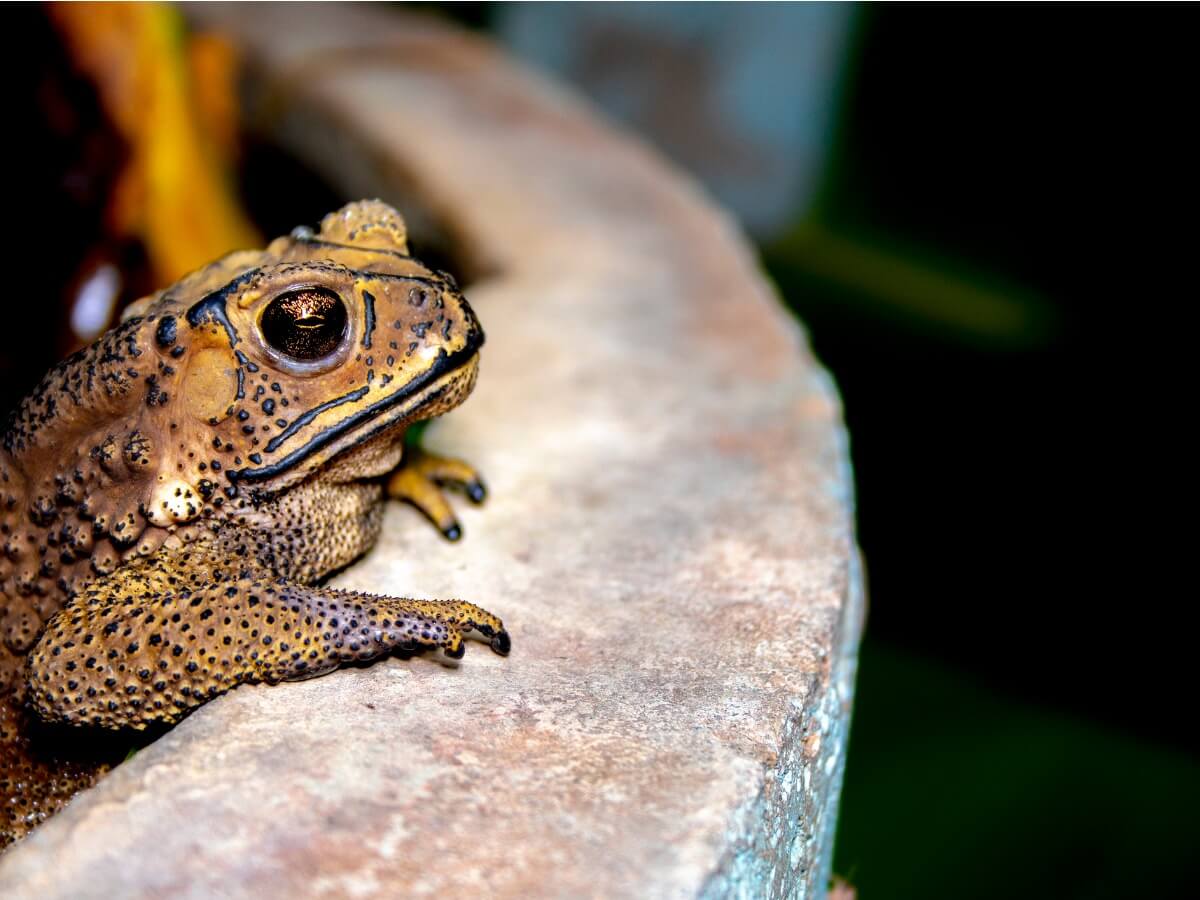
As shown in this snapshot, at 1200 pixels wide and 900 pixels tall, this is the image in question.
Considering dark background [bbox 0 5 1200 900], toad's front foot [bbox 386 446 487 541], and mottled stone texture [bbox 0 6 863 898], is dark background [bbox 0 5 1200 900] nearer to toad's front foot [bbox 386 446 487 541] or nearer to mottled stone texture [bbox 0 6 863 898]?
mottled stone texture [bbox 0 6 863 898]

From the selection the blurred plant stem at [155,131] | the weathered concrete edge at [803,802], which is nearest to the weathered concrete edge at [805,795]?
the weathered concrete edge at [803,802]

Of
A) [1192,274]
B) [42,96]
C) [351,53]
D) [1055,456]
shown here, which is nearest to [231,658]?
[42,96]

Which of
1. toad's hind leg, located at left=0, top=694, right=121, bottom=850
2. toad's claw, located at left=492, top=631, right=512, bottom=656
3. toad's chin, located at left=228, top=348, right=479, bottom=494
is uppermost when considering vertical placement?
toad's chin, located at left=228, top=348, right=479, bottom=494

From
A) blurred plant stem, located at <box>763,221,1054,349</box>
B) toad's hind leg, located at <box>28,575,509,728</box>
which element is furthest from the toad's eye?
blurred plant stem, located at <box>763,221,1054,349</box>

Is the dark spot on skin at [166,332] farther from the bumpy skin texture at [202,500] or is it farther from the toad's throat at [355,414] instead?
the toad's throat at [355,414]

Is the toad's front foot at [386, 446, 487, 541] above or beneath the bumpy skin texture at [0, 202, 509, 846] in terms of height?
beneath

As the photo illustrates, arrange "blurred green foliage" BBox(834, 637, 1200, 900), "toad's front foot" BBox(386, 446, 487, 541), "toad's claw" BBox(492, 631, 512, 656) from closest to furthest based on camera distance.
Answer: "toad's claw" BBox(492, 631, 512, 656) → "toad's front foot" BBox(386, 446, 487, 541) → "blurred green foliage" BBox(834, 637, 1200, 900)
